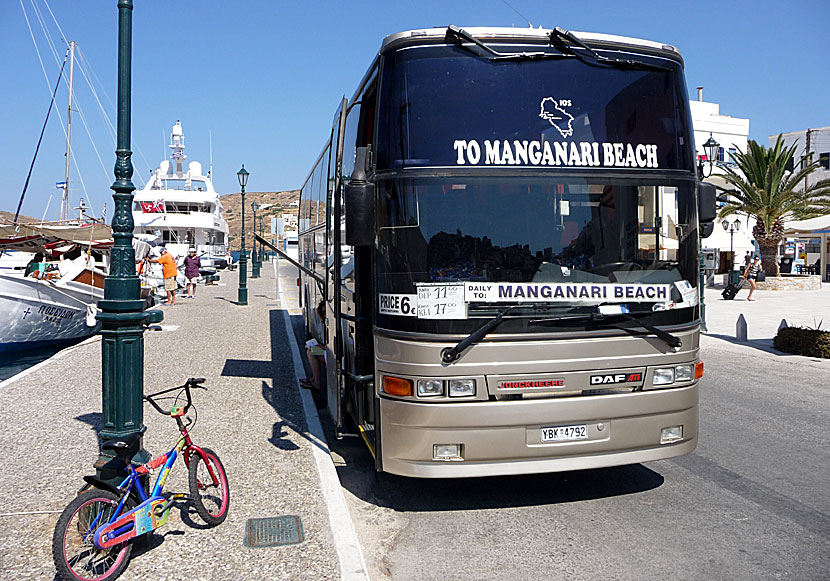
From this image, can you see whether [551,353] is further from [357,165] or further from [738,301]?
[738,301]

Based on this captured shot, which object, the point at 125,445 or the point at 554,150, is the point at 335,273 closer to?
the point at 554,150

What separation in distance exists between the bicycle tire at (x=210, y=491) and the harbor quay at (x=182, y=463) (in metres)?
0.09

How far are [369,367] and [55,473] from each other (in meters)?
2.94

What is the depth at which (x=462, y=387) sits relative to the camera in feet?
16.8

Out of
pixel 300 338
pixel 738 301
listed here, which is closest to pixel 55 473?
pixel 300 338

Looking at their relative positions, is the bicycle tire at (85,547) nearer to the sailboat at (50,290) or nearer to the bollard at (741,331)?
the bollard at (741,331)

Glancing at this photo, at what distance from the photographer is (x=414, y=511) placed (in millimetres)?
5711

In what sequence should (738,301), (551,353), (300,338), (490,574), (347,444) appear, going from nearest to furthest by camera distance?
(490,574), (551,353), (347,444), (300,338), (738,301)

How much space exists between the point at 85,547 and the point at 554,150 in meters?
4.06

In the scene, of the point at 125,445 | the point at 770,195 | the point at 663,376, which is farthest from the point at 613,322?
the point at 770,195

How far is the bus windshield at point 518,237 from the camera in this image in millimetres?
5219

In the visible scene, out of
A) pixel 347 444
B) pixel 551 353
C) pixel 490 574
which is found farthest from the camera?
pixel 347 444

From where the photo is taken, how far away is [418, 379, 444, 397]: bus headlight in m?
5.13

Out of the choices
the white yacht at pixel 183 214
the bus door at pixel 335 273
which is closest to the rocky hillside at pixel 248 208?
the white yacht at pixel 183 214
